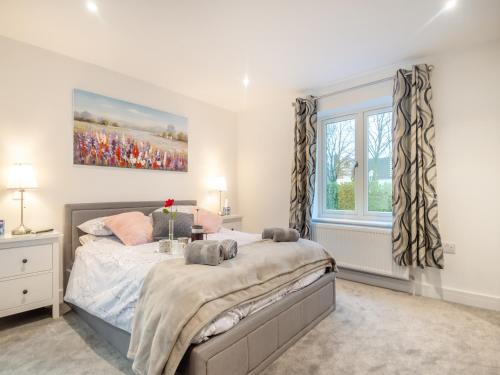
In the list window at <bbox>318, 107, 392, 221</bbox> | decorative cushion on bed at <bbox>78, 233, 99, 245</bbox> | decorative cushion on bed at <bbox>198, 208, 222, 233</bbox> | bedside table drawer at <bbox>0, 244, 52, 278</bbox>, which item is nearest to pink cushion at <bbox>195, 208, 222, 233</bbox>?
decorative cushion on bed at <bbox>198, 208, 222, 233</bbox>

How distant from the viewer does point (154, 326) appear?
58.4 inches

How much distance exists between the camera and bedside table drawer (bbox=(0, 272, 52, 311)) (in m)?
2.28

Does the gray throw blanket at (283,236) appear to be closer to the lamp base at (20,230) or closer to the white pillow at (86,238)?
the white pillow at (86,238)

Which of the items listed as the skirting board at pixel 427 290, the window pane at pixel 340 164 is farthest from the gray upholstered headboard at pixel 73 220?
the skirting board at pixel 427 290

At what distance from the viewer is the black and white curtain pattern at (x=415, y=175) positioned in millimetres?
2898

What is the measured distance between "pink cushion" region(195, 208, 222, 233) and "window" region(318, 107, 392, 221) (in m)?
1.59

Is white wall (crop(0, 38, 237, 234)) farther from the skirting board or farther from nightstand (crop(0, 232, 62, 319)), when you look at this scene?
the skirting board

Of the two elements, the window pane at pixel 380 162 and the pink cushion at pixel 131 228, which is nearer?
the pink cushion at pixel 131 228

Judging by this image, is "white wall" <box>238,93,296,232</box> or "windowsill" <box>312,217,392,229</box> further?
"white wall" <box>238,93,296,232</box>

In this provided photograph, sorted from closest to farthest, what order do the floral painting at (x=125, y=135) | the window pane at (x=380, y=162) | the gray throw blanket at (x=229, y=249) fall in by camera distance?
the gray throw blanket at (x=229, y=249) < the floral painting at (x=125, y=135) < the window pane at (x=380, y=162)

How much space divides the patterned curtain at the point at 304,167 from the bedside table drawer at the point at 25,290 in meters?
2.82

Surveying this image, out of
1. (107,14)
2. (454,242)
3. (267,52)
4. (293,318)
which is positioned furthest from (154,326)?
(454,242)

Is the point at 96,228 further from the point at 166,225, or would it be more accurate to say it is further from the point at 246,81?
the point at 246,81

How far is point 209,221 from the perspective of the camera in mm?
3334
